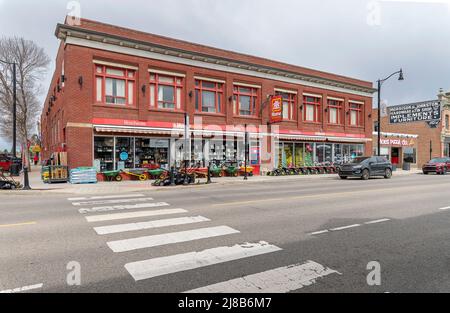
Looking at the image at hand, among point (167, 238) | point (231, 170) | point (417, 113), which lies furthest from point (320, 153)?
point (167, 238)

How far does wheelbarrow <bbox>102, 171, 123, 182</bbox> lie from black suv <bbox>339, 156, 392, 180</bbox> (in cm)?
1563

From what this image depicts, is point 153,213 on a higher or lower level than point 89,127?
lower

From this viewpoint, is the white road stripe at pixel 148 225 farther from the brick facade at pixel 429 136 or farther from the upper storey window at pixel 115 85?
the brick facade at pixel 429 136

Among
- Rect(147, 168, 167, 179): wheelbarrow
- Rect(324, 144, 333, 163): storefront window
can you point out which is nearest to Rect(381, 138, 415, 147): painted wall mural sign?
Rect(324, 144, 333, 163): storefront window

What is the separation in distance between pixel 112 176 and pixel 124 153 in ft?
5.88

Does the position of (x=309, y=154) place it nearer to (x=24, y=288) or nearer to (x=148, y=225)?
(x=148, y=225)

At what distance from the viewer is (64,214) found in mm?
7621

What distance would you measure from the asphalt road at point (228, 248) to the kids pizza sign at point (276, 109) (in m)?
15.5

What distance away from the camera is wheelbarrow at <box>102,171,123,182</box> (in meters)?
17.2

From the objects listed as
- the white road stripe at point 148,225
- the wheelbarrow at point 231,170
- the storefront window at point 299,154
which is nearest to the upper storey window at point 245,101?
the wheelbarrow at point 231,170
